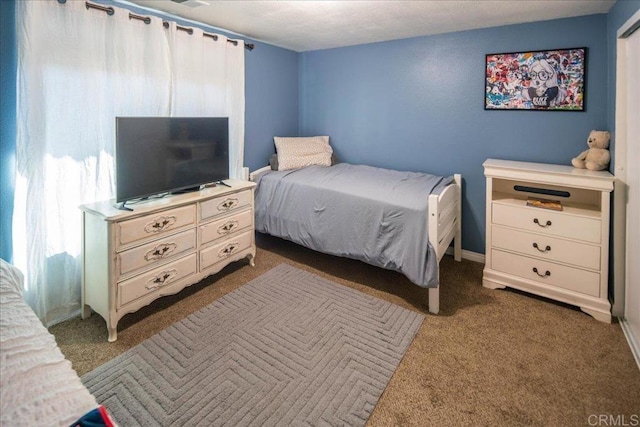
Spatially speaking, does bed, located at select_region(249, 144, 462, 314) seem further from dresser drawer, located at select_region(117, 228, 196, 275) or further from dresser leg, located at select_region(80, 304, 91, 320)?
dresser leg, located at select_region(80, 304, 91, 320)

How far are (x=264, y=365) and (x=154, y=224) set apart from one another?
46.1 inches

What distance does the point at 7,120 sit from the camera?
2.00 meters

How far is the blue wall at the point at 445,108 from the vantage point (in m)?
2.76

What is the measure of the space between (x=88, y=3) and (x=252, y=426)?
8.73 feet

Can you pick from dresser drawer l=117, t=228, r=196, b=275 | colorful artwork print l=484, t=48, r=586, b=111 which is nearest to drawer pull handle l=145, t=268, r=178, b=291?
dresser drawer l=117, t=228, r=196, b=275

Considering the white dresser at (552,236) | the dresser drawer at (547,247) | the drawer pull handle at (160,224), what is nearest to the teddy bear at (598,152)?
the white dresser at (552,236)

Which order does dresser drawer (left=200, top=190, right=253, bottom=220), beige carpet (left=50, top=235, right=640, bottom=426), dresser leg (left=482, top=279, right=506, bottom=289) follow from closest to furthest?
beige carpet (left=50, top=235, right=640, bottom=426) → dresser drawer (left=200, top=190, right=253, bottom=220) → dresser leg (left=482, top=279, right=506, bottom=289)

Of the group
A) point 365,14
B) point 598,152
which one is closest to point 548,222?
point 598,152

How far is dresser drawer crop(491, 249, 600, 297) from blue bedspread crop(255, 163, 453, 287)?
29.2 inches

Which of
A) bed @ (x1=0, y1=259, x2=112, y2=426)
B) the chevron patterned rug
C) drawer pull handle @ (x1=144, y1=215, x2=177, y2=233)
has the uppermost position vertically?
drawer pull handle @ (x1=144, y1=215, x2=177, y2=233)

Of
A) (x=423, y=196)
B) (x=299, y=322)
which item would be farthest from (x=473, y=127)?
(x=299, y=322)

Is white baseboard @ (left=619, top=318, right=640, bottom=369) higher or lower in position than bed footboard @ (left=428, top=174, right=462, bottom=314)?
lower

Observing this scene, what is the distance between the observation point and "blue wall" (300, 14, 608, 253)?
276cm

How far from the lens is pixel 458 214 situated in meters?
3.30
